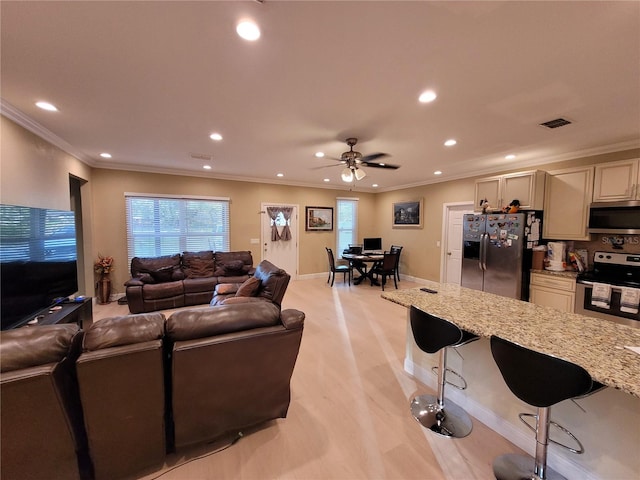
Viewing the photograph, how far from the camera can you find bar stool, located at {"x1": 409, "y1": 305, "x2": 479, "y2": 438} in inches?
67.5

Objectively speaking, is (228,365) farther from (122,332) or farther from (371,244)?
(371,244)

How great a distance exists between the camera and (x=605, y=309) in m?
3.04

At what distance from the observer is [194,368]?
1446mm

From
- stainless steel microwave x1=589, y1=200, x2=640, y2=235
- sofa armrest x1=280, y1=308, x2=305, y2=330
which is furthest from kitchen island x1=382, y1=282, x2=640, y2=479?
stainless steel microwave x1=589, y1=200, x2=640, y2=235

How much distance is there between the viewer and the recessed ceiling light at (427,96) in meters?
2.16

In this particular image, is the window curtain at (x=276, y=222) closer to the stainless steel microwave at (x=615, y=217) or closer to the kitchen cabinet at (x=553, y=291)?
the kitchen cabinet at (x=553, y=291)

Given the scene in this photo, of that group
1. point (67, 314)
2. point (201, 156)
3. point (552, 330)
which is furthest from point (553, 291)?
point (67, 314)

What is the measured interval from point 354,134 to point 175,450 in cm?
330

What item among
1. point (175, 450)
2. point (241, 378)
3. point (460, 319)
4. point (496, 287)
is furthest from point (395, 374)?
point (496, 287)

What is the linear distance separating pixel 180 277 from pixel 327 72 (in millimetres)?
4291

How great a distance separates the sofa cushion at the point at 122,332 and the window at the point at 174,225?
4.34 metres

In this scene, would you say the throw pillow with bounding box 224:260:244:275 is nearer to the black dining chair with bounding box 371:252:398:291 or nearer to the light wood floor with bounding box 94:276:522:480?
the light wood floor with bounding box 94:276:522:480

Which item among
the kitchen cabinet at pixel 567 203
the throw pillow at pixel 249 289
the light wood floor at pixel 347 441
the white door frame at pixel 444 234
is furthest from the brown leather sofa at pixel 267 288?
the white door frame at pixel 444 234

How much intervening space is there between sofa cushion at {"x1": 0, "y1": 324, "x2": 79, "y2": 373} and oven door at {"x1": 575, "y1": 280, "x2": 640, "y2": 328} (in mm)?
4848
